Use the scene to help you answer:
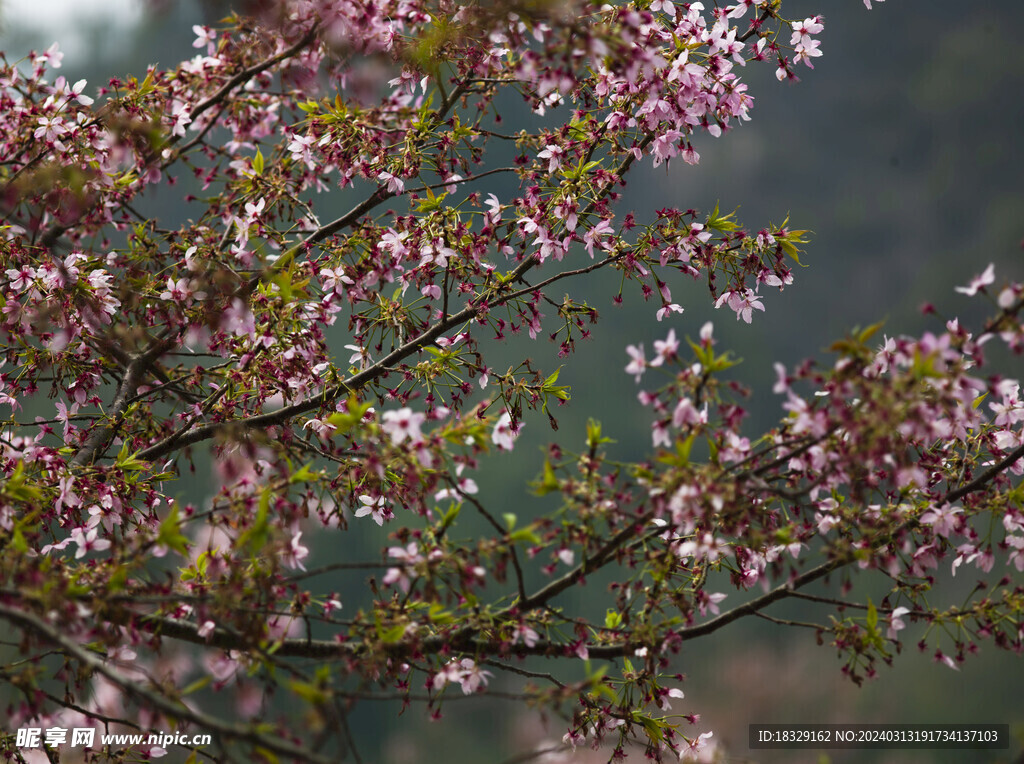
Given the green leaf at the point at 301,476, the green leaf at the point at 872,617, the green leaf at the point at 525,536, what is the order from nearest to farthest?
the green leaf at the point at 525,536
the green leaf at the point at 301,476
the green leaf at the point at 872,617

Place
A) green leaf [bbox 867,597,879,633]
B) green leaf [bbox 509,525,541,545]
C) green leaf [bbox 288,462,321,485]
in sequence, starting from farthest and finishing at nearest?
1. green leaf [bbox 867,597,879,633]
2. green leaf [bbox 288,462,321,485]
3. green leaf [bbox 509,525,541,545]

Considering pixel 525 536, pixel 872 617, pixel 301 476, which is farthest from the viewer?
pixel 872 617

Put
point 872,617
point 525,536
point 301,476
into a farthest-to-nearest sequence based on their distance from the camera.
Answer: point 872,617, point 301,476, point 525,536

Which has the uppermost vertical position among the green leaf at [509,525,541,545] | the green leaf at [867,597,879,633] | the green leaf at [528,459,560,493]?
the green leaf at [528,459,560,493]

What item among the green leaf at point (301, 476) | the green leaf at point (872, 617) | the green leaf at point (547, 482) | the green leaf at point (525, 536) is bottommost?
the green leaf at point (872, 617)

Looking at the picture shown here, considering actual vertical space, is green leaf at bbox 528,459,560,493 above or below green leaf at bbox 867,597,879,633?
above

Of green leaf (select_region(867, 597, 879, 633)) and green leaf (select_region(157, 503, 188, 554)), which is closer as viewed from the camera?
green leaf (select_region(157, 503, 188, 554))

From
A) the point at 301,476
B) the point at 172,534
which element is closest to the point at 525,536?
the point at 301,476

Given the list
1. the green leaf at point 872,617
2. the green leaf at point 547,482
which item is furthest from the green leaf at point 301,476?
the green leaf at point 872,617

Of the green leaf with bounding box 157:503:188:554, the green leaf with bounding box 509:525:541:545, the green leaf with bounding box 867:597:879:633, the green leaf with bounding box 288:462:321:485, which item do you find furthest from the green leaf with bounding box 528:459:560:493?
the green leaf with bounding box 867:597:879:633

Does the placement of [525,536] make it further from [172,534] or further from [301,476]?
[172,534]

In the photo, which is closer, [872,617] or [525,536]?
[525,536]

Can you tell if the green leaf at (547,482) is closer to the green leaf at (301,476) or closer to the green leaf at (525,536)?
the green leaf at (525,536)

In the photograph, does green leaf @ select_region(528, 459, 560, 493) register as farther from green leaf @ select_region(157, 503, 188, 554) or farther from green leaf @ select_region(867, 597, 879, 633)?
green leaf @ select_region(867, 597, 879, 633)
